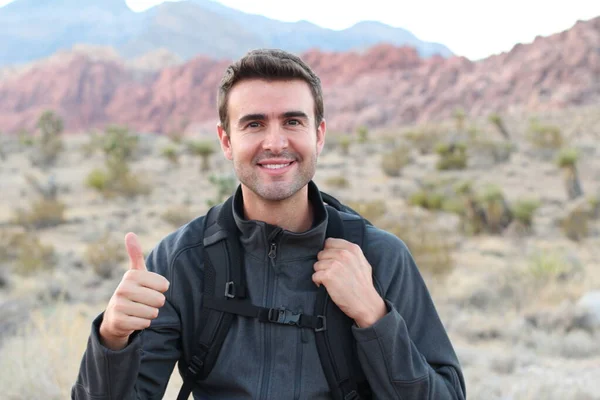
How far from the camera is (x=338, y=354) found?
1886mm

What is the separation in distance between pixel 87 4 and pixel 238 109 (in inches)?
5804

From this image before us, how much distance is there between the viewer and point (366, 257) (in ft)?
6.72

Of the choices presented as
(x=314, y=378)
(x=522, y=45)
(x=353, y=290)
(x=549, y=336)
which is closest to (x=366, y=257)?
(x=353, y=290)

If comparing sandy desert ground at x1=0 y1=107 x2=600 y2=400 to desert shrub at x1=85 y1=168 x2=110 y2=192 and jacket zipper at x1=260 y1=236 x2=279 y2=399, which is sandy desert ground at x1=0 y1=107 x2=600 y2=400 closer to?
desert shrub at x1=85 y1=168 x2=110 y2=192

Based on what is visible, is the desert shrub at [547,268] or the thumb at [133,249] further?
the desert shrub at [547,268]

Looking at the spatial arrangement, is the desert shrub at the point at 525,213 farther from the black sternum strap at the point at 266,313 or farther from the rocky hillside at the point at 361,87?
the rocky hillside at the point at 361,87

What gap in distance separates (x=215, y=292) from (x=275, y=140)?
0.53 metres

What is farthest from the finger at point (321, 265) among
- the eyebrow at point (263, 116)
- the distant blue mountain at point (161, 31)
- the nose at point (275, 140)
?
the distant blue mountain at point (161, 31)

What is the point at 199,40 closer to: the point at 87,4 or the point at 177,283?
the point at 87,4

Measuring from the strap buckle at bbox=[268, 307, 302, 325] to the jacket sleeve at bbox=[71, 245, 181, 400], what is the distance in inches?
12.4

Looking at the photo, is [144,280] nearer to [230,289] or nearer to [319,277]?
[230,289]

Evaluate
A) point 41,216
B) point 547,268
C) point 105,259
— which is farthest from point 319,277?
point 41,216

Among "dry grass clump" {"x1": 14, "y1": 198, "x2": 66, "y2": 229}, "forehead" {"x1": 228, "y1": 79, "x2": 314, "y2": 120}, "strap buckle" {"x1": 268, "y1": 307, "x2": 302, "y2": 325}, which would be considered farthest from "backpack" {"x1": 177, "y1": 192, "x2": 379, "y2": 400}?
"dry grass clump" {"x1": 14, "y1": 198, "x2": 66, "y2": 229}

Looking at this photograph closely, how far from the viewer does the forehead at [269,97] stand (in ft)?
6.72
